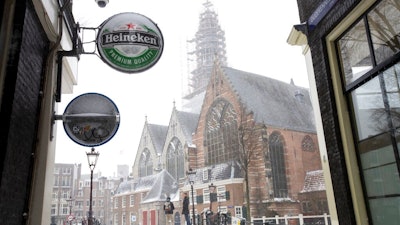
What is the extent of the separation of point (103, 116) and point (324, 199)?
3134 cm

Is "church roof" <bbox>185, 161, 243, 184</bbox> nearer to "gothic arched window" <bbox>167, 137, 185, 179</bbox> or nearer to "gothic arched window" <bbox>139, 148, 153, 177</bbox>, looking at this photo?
"gothic arched window" <bbox>167, 137, 185, 179</bbox>

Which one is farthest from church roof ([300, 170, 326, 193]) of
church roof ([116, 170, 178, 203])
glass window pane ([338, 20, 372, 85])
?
glass window pane ([338, 20, 372, 85])

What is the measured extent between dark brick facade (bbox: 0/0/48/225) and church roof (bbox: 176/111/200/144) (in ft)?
138

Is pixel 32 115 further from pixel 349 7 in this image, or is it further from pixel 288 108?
pixel 288 108

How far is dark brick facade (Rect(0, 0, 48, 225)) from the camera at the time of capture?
10.7 ft

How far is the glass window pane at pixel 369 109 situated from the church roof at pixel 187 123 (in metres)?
41.8

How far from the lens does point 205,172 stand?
128ft

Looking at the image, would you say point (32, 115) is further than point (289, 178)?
No

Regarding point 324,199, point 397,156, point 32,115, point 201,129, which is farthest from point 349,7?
point 201,129

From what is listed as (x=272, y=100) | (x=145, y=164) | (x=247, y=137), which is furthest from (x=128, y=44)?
(x=145, y=164)

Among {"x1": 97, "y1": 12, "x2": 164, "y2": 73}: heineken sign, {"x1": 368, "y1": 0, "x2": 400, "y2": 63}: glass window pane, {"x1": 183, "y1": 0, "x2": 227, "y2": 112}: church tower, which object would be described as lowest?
{"x1": 368, "y1": 0, "x2": 400, "y2": 63}: glass window pane

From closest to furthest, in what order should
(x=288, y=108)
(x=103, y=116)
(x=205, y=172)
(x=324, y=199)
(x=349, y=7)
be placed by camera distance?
1. (x=349, y=7)
2. (x=103, y=116)
3. (x=324, y=199)
4. (x=205, y=172)
5. (x=288, y=108)

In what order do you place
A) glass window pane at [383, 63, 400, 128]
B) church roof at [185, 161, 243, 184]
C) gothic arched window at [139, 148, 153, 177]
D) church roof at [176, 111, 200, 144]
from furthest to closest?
1. gothic arched window at [139, 148, 153, 177]
2. church roof at [176, 111, 200, 144]
3. church roof at [185, 161, 243, 184]
4. glass window pane at [383, 63, 400, 128]

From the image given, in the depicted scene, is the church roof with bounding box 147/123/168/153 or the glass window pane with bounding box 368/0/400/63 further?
the church roof with bounding box 147/123/168/153
